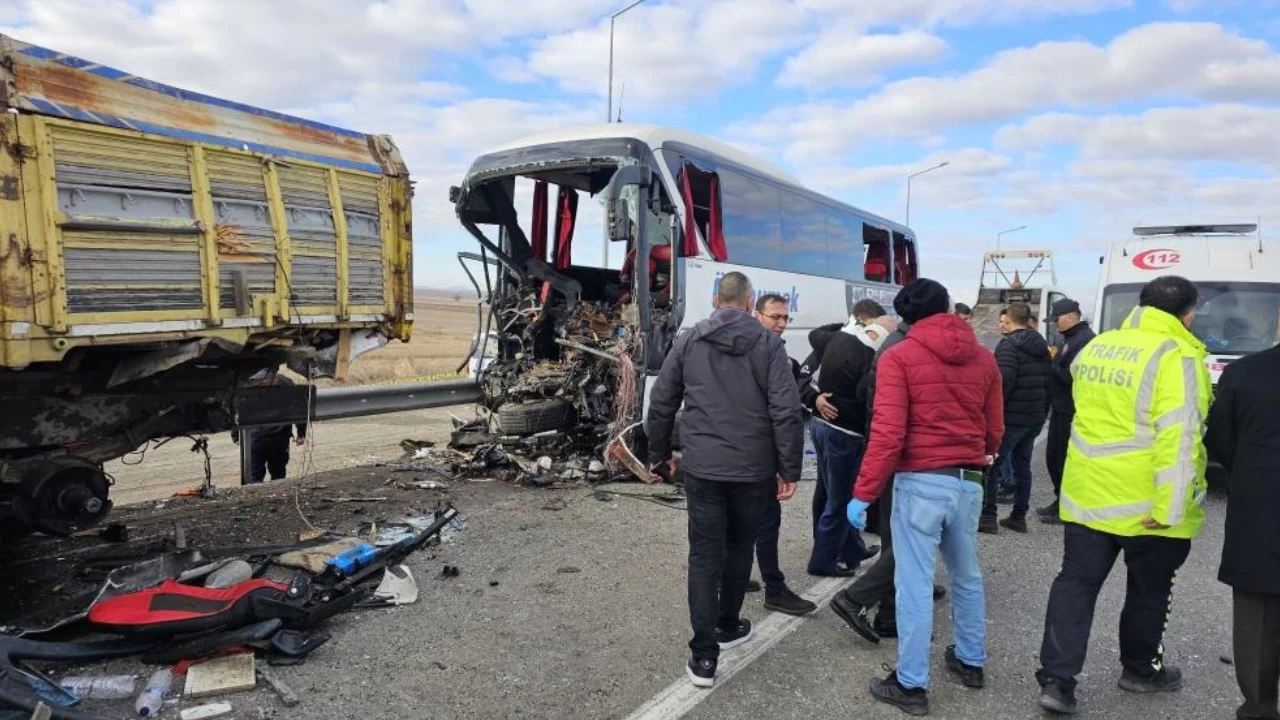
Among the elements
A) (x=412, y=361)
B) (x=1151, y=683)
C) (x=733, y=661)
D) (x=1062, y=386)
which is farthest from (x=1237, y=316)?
(x=412, y=361)

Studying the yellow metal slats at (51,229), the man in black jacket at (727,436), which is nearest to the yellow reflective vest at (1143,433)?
the man in black jacket at (727,436)

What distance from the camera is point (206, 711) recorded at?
3.19 metres

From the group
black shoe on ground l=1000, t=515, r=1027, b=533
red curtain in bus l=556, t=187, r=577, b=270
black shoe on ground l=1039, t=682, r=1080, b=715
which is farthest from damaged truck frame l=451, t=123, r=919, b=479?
black shoe on ground l=1039, t=682, r=1080, b=715

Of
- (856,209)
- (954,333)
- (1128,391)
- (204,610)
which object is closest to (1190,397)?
(1128,391)

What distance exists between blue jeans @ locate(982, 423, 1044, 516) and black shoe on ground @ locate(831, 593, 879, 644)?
99.8 inches

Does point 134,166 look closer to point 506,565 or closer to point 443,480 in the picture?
point 506,565

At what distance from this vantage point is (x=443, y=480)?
293 inches

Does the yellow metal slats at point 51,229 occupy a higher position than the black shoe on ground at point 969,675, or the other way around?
the yellow metal slats at point 51,229

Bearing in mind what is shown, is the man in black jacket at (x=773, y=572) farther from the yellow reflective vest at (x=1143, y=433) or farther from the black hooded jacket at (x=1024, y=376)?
the black hooded jacket at (x=1024, y=376)

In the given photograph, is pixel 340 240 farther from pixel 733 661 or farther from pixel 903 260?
pixel 903 260

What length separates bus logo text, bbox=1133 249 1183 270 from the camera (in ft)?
27.5

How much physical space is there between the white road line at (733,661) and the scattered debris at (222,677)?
5.71ft

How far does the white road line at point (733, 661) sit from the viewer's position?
329cm

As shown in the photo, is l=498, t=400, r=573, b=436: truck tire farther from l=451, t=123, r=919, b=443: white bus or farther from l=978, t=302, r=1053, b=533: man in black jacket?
l=978, t=302, r=1053, b=533: man in black jacket
